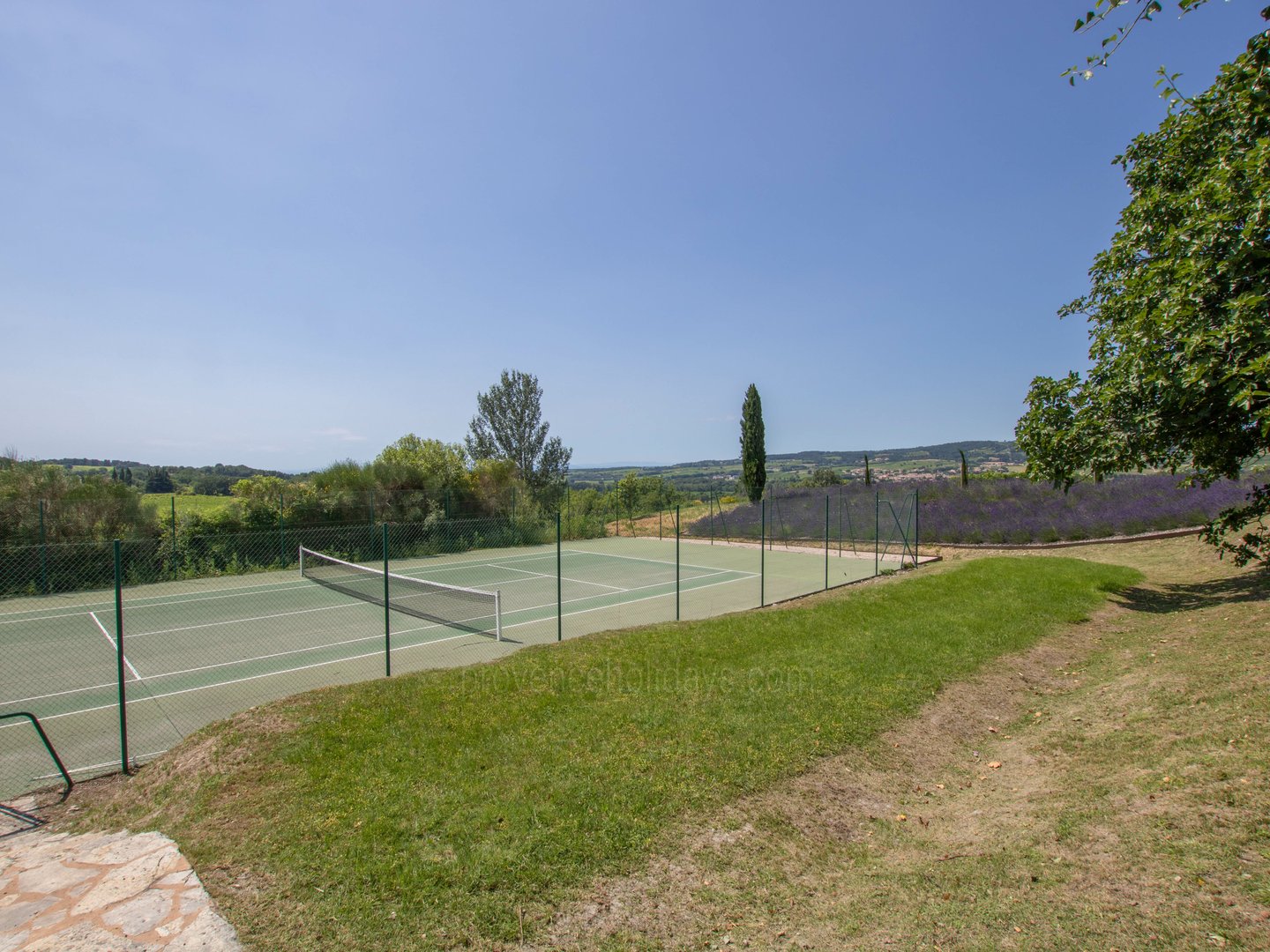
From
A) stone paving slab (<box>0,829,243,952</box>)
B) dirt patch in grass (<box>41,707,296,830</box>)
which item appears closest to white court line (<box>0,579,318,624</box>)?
dirt patch in grass (<box>41,707,296,830</box>)

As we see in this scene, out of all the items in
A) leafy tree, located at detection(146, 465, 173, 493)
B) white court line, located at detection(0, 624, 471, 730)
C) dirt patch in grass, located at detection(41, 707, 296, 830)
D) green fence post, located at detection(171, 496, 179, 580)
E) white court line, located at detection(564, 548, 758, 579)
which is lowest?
white court line, located at detection(564, 548, 758, 579)

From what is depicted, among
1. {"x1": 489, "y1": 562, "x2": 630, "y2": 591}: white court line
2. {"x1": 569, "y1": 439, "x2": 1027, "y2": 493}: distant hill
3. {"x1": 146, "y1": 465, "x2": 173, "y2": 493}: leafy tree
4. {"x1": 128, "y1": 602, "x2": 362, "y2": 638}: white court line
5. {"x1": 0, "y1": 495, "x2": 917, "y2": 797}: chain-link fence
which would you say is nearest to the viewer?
{"x1": 0, "y1": 495, "x2": 917, "y2": 797}: chain-link fence

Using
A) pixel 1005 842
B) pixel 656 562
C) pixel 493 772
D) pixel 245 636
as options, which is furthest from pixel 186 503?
pixel 1005 842

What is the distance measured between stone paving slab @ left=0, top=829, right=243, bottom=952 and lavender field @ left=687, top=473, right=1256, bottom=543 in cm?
1663

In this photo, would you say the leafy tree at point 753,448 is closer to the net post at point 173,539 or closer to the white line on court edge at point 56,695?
the net post at point 173,539

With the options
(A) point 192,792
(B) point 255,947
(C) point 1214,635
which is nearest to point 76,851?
(A) point 192,792

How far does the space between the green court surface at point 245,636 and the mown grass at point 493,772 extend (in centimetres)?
200

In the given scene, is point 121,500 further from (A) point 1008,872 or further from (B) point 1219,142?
(B) point 1219,142

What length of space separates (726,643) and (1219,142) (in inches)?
434

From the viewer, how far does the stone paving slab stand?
3082mm

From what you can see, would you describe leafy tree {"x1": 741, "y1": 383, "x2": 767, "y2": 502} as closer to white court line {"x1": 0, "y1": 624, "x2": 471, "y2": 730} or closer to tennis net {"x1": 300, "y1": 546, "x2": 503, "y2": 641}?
tennis net {"x1": 300, "y1": 546, "x2": 503, "y2": 641}

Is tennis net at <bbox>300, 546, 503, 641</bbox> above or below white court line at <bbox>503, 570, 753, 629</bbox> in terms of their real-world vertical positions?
above

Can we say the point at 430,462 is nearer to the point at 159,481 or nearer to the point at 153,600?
the point at 159,481

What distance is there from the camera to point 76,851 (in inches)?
162
